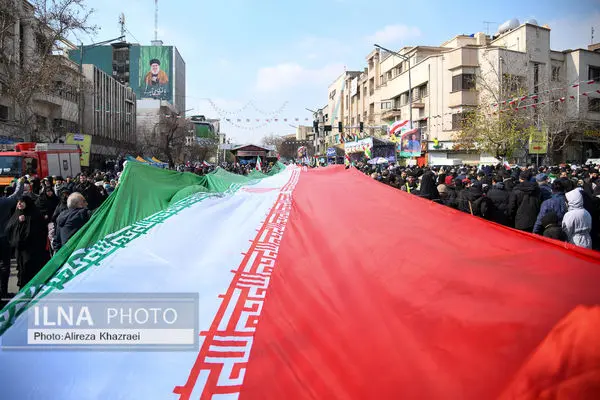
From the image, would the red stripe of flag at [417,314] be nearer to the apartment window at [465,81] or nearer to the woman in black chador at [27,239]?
the woman in black chador at [27,239]

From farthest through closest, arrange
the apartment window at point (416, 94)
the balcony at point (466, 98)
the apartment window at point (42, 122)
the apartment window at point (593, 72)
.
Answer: the apartment window at point (416, 94)
the apartment window at point (593, 72)
the balcony at point (466, 98)
the apartment window at point (42, 122)

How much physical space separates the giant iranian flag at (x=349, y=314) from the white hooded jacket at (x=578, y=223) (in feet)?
→ 14.8

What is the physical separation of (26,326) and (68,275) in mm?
454

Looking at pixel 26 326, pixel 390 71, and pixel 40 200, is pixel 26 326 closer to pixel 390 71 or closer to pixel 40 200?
pixel 40 200

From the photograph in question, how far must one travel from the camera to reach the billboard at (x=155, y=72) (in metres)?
102

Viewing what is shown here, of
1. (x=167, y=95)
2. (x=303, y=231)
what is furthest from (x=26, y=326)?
(x=167, y=95)

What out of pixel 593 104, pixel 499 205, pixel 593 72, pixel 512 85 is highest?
pixel 593 72

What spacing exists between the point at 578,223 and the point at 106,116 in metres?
56.7

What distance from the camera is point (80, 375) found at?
1988 mm

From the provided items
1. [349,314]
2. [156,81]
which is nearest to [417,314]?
[349,314]

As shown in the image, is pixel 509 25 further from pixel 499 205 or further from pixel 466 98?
pixel 499 205

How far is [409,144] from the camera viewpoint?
26359 millimetres

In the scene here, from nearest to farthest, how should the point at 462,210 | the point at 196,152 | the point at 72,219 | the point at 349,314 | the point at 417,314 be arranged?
the point at 417,314, the point at 349,314, the point at 72,219, the point at 462,210, the point at 196,152

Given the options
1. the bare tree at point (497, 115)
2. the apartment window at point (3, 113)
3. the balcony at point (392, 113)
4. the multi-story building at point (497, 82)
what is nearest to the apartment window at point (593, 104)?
the multi-story building at point (497, 82)
